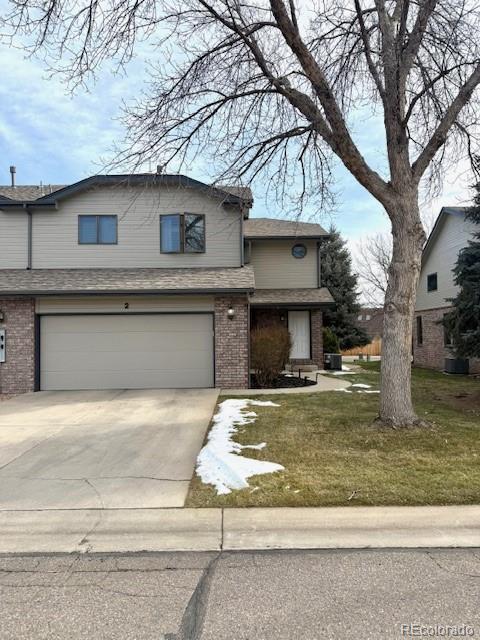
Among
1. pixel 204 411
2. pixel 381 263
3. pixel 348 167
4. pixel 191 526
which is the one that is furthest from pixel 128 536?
pixel 381 263

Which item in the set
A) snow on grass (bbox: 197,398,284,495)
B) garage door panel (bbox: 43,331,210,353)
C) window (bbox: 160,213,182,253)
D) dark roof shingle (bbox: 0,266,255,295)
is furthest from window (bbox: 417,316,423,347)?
snow on grass (bbox: 197,398,284,495)

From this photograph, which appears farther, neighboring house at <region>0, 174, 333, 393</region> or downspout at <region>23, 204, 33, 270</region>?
downspout at <region>23, 204, 33, 270</region>

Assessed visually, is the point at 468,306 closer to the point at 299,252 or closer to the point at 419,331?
the point at 299,252

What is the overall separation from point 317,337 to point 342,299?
932 cm

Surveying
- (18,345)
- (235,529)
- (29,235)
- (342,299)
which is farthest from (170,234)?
(342,299)

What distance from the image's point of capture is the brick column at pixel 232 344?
1224 centimetres

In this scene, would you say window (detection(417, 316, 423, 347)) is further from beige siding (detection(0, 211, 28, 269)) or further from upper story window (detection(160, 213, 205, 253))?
beige siding (detection(0, 211, 28, 269))

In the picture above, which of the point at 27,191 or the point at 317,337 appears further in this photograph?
the point at 317,337

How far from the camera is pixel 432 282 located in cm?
1991

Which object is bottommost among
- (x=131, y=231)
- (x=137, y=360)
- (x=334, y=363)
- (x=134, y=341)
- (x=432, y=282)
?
(x=334, y=363)

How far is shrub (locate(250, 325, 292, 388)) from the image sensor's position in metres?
12.5

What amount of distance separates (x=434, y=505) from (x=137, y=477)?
3322mm

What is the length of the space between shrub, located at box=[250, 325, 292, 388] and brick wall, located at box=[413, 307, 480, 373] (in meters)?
8.47

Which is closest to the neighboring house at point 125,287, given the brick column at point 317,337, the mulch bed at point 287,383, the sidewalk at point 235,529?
the mulch bed at point 287,383
